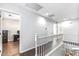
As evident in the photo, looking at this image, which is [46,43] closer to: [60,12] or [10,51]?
[60,12]

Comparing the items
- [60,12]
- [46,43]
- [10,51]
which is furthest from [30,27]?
[10,51]

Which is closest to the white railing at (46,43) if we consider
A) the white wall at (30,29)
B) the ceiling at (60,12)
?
the white wall at (30,29)

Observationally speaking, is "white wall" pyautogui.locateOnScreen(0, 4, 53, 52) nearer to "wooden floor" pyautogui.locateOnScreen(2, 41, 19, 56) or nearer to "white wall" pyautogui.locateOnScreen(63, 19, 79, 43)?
"wooden floor" pyautogui.locateOnScreen(2, 41, 19, 56)

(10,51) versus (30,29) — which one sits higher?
(30,29)

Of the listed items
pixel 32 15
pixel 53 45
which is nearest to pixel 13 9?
pixel 32 15

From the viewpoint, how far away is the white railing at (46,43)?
275 centimetres

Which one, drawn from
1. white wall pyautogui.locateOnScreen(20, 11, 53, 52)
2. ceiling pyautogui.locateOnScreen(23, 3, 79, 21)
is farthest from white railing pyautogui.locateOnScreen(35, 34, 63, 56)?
ceiling pyautogui.locateOnScreen(23, 3, 79, 21)

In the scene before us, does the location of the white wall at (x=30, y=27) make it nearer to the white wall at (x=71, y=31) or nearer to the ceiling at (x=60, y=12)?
the ceiling at (x=60, y=12)

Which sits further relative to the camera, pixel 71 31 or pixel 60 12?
pixel 71 31

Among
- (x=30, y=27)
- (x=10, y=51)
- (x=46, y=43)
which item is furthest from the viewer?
(x=10, y=51)

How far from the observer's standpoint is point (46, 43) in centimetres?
306

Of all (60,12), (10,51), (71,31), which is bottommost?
(10,51)

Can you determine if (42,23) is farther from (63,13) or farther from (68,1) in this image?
(68,1)

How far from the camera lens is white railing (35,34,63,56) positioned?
9.03ft
